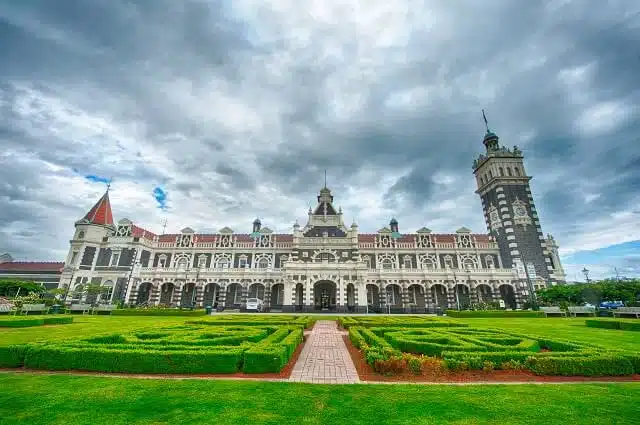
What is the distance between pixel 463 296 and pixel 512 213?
17.4 m

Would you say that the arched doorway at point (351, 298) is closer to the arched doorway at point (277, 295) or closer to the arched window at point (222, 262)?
the arched doorway at point (277, 295)

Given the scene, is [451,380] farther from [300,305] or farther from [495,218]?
[495,218]

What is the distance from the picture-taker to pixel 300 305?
46.0 m

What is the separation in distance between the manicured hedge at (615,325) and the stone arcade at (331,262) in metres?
24.7

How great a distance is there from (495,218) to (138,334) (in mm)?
58583

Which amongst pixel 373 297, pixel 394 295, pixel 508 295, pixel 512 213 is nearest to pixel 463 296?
pixel 508 295

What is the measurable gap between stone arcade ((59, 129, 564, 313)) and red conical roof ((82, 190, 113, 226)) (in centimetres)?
22

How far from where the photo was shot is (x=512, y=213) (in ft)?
169

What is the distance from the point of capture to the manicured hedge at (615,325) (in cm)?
2109

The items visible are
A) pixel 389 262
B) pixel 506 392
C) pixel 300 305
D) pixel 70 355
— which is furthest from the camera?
pixel 389 262

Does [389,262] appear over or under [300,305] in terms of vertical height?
over

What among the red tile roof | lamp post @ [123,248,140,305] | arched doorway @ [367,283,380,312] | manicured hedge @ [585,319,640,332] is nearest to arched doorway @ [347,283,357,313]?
arched doorway @ [367,283,380,312]

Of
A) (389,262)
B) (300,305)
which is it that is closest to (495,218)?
(389,262)

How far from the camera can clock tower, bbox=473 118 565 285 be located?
160ft
